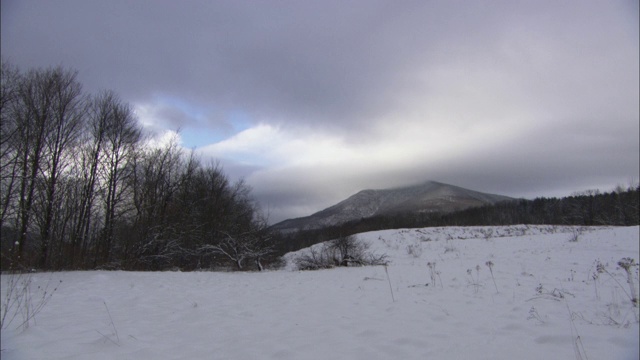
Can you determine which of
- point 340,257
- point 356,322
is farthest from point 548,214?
point 356,322

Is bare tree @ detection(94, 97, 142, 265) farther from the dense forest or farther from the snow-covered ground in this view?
the snow-covered ground

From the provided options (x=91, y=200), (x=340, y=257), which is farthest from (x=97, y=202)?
(x=340, y=257)

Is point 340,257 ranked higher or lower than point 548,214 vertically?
lower

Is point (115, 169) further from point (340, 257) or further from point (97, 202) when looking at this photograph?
point (340, 257)

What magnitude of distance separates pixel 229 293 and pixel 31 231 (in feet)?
39.7

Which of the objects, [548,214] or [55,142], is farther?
[548,214]

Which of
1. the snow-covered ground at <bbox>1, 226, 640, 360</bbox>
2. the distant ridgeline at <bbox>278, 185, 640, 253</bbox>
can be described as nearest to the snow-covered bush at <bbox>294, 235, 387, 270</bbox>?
the snow-covered ground at <bbox>1, 226, 640, 360</bbox>

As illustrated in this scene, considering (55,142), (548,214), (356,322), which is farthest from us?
(548,214)

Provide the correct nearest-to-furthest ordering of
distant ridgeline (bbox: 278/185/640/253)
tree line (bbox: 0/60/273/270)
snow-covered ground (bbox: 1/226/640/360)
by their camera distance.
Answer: snow-covered ground (bbox: 1/226/640/360)
tree line (bbox: 0/60/273/270)
distant ridgeline (bbox: 278/185/640/253)

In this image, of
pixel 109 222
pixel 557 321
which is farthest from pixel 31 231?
pixel 557 321

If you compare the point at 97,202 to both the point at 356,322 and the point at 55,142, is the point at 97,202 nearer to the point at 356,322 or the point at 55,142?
the point at 55,142

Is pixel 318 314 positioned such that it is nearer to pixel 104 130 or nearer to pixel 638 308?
pixel 638 308

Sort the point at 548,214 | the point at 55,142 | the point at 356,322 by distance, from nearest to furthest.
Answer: the point at 356,322 < the point at 55,142 < the point at 548,214

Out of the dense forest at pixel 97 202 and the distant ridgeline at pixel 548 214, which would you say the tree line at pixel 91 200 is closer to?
the dense forest at pixel 97 202
